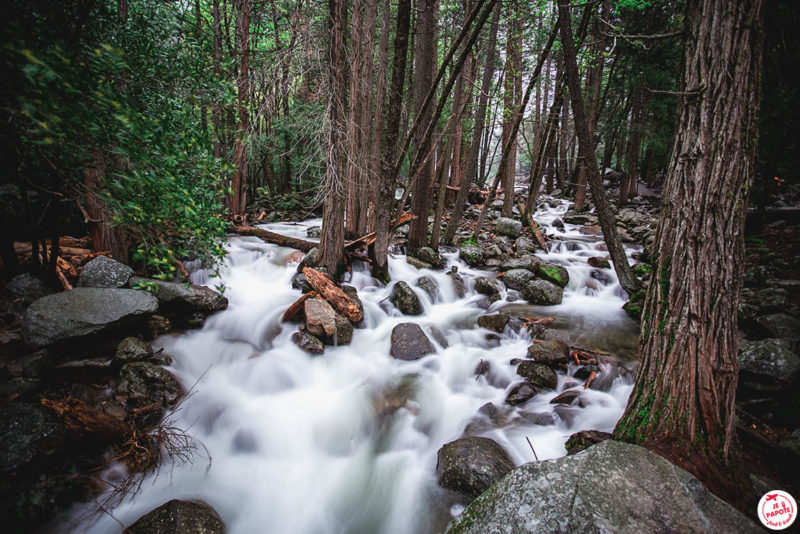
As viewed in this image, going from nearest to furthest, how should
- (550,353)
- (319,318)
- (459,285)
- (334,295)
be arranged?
(550,353) < (319,318) < (334,295) < (459,285)

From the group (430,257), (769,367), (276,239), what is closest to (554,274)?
(430,257)

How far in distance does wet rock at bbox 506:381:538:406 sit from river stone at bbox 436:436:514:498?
1.06m

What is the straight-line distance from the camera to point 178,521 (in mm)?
2928

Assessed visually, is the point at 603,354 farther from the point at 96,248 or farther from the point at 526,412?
the point at 96,248

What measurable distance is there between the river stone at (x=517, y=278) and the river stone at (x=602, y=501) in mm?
6192

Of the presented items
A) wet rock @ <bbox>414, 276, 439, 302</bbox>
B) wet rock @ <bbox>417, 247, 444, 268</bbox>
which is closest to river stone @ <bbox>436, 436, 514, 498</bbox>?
wet rock @ <bbox>414, 276, 439, 302</bbox>

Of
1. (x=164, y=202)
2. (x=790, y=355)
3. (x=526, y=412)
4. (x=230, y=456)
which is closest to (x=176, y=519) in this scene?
(x=230, y=456)

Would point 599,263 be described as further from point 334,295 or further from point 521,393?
point 334,295

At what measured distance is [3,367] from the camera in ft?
12.6

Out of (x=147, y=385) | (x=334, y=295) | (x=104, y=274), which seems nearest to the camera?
(x=147, y=385)

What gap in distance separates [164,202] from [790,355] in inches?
275

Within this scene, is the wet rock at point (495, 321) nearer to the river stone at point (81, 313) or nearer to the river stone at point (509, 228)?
the river stone at point (81, 313)

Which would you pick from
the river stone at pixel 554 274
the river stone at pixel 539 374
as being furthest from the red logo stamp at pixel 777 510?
the river stone at pixel 554 274

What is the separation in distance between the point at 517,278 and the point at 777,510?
6256mm
